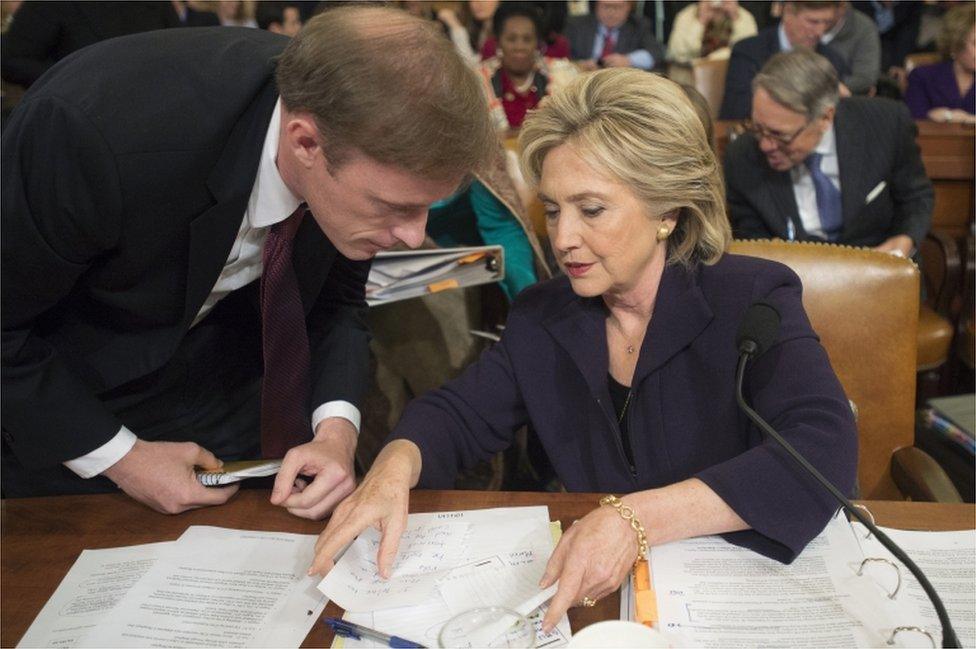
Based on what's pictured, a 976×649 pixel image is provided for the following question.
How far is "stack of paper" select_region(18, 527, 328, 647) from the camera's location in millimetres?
1087

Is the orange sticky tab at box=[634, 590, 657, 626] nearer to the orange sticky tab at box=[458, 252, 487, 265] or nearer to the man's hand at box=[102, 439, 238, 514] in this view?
the man's hand at box=[102, 439, 238, 514]

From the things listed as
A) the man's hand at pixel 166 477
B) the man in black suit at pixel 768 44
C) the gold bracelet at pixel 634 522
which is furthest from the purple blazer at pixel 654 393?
the man in black suit at pixel 768 44

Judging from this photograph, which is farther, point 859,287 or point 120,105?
point 859,287

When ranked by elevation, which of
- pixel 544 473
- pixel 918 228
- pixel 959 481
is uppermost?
pixel 918 228

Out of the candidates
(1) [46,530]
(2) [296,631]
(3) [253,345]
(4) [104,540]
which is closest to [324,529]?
(2) [296,631]

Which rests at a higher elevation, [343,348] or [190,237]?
[190,237]

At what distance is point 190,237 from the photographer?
53.9 inches

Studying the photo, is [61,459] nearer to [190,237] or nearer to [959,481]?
[190,237]

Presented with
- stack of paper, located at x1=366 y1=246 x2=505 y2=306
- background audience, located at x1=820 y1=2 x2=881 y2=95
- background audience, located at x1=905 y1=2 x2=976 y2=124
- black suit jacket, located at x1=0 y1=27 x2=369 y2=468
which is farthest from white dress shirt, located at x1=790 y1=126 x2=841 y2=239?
black suit jacket, located at x1=0 y1=27 x2=369 y2=468

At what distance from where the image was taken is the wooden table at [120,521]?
4.00 ft

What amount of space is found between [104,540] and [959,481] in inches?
99.5

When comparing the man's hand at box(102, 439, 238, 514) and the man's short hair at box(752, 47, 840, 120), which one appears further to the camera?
the man's short hair at box(752, 47, 840, 120)

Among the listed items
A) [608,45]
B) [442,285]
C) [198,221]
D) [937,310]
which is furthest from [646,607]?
[608,45]

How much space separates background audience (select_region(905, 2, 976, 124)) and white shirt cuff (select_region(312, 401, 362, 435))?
11.5ft
